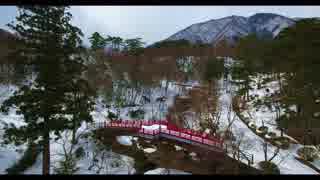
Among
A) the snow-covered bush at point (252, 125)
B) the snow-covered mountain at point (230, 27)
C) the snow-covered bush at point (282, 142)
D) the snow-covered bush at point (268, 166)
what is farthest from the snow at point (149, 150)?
the snow-covered mountain at point (230, 27)

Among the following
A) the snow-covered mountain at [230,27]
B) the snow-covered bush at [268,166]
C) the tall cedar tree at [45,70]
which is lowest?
the snow-covered bush at [268,166]

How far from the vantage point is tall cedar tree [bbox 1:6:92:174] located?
12.2 m

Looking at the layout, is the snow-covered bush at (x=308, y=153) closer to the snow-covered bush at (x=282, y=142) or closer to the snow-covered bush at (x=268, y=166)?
the snow-covered bush at (x=282, y=142)

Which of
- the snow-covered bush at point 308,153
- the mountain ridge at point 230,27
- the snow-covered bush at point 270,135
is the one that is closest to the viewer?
the snow-covered bush at point 308,153

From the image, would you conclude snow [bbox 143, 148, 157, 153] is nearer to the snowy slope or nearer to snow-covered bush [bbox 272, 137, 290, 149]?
the snowy slope

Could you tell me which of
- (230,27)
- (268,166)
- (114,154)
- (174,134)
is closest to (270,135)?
(268,166)

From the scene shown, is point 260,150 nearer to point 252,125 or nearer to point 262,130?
point 262,130

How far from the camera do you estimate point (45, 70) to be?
12.3 metres

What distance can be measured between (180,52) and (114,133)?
44.1 ft

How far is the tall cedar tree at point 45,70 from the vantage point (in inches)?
480

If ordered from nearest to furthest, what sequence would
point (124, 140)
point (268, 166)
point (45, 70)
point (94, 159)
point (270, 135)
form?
point (45, 70) → point (268, 166) → point (94, 159) → point (124, 140) → point (270, 135)

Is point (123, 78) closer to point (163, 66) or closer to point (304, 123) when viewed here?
point (163, 66)

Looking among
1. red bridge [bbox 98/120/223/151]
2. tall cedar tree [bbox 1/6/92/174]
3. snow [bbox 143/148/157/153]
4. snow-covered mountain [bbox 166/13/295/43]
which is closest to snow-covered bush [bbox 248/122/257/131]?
red bridge [bbox 98/120/223/151]

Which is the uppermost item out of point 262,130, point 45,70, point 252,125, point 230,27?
point 230,27
